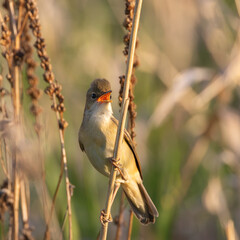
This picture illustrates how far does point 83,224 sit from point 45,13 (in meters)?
1.87

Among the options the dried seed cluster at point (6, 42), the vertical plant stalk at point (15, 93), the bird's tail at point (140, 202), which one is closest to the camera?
the dried seed cluster at point (6, 42)

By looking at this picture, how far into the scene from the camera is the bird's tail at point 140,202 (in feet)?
8.87

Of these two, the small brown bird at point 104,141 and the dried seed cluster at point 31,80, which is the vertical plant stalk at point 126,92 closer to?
the small brown bird at point 104,141

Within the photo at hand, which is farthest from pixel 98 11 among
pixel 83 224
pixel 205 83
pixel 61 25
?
pixel 83 224

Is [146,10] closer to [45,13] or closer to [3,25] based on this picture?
[45,13]

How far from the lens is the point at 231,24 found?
397 cm

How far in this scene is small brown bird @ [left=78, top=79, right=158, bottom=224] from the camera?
254cm

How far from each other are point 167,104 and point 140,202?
3.42 ft

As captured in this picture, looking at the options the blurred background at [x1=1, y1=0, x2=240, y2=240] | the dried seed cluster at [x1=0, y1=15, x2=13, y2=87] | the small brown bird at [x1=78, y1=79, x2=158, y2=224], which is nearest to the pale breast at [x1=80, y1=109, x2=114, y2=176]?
the small brown bird at [x1=78, y1=79, x2=158, y2=224]

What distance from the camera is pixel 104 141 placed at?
2.54 meters

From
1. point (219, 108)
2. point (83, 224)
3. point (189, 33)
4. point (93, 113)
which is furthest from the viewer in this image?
point (189, 33)

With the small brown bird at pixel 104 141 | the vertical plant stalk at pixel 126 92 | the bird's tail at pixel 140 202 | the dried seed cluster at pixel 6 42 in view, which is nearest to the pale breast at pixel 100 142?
the small brown bird at pixel 104 141

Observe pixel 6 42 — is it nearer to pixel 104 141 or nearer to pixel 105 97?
pixel 105 97

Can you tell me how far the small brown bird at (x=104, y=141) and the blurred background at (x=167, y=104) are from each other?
2.33ft
